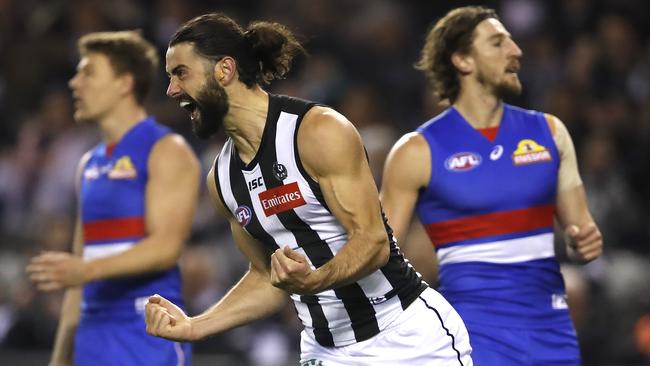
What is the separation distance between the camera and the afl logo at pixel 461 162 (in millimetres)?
5535

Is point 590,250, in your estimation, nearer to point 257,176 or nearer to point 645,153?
point 257,176

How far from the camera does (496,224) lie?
543 cm

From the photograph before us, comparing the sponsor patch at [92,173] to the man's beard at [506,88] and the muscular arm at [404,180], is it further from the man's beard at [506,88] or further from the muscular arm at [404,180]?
the man's beard at [506,88]

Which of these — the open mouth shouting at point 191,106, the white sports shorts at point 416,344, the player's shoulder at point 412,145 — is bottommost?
the white sports shorts at point 416,344

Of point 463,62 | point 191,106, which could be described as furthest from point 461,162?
point 191,106

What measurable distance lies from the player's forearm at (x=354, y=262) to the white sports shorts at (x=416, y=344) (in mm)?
344

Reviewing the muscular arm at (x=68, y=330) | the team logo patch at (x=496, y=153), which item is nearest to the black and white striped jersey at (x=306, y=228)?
the team logo patch at (x=496, y=153)

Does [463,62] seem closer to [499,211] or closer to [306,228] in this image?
[499,211]

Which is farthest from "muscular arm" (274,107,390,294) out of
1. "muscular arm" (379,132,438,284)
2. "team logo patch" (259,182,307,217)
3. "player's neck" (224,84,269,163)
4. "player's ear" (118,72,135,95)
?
"player's ear" (118,72,135,95)

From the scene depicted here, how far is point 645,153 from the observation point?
29.7 ft

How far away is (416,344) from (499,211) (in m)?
1.19

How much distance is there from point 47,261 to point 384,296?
1854 millimetres

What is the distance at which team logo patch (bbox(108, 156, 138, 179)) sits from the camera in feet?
20.1

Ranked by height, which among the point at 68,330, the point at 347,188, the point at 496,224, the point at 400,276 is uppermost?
the point at 347,188
